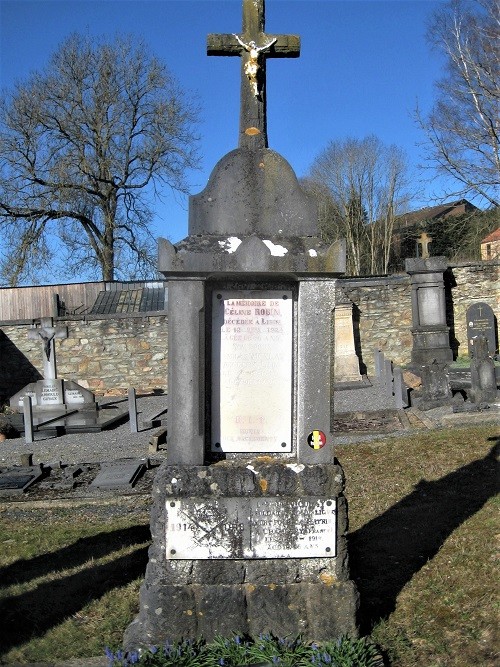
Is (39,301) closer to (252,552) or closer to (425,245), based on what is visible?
(425,245)

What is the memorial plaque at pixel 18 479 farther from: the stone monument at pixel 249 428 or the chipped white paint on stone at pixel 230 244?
the chipped white paint on stone at pixel 230 244

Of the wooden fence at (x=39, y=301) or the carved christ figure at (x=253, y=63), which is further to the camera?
the wooden fence at (x=39, y=301)

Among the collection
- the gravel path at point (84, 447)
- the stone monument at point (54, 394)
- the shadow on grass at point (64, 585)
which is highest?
the stone monument at point (54, 394)

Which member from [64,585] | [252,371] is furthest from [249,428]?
[64,585]

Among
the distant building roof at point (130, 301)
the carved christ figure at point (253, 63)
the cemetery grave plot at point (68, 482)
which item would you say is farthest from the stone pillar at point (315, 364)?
the distant building roof at point (130, 301)

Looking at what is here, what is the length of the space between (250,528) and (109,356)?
17.6m

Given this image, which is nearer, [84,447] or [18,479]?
[18,479]

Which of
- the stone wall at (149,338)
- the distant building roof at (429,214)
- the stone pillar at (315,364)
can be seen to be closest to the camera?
the stone pillar at (315,364)

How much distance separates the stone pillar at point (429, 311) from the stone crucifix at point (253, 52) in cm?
1737

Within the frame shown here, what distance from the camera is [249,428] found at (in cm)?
398

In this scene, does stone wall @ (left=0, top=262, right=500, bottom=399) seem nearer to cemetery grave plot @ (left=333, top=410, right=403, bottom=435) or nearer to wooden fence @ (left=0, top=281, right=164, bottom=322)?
wooden fence @ (left=0, top=281, right=164, bottom=322)

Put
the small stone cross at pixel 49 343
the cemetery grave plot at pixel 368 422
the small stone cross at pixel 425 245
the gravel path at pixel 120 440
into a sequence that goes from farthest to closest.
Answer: the small stone cross at pixel 425 245 < the small stone cross at pixel 49 343 < the cemetery grave plot at pixel 368 422 < the gravel path at pixel 120 440

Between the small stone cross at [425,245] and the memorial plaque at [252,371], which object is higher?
the small stone cross at [425,245]

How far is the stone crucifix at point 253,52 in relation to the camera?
161 inches
